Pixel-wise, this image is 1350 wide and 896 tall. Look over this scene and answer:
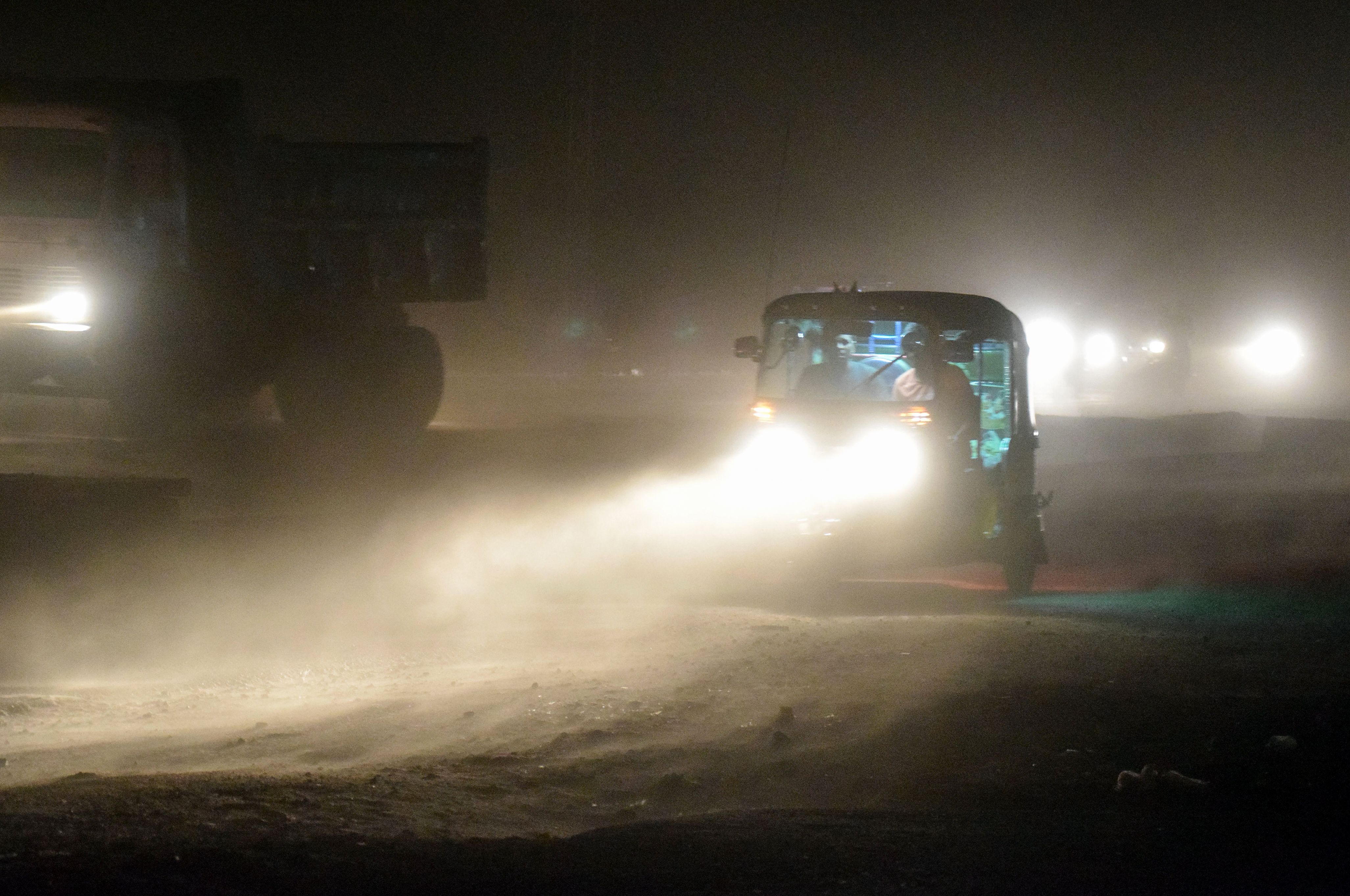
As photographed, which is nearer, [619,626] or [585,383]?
[619,626]

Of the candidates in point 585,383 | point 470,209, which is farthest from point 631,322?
point 470,209

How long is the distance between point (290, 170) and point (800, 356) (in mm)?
7205

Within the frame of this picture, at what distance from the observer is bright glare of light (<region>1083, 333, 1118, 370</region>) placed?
50406mm

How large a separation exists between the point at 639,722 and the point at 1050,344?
137 feet

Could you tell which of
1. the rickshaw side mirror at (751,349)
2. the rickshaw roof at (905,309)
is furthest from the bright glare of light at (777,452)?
the rickshaw roof at (905,309)

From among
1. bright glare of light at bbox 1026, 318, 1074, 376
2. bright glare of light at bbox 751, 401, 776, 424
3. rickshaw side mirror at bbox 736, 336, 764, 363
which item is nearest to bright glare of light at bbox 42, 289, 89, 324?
rickshaw side mirror at bbox 736, 336, 764, 363

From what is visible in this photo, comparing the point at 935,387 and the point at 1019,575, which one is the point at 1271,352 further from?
the point at 935,387

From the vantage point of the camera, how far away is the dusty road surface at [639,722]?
16.5 ft

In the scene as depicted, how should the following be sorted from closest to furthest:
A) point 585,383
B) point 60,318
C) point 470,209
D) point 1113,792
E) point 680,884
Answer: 1. point 680,884
2. point 1113,792
3. point 60,318
4. point 470,209
5. point 585,383

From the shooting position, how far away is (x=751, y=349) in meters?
11.3

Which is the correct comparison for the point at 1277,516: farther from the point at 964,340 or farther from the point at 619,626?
the point at 619,626

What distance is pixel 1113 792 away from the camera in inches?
241

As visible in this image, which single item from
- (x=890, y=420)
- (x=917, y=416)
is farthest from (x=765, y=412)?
(x=917, y=416)

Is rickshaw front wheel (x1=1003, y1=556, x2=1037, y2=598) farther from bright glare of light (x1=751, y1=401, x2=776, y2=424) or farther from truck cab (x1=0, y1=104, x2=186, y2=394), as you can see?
truck cab (x1=0, y1=104, x2=186, y2=394)
